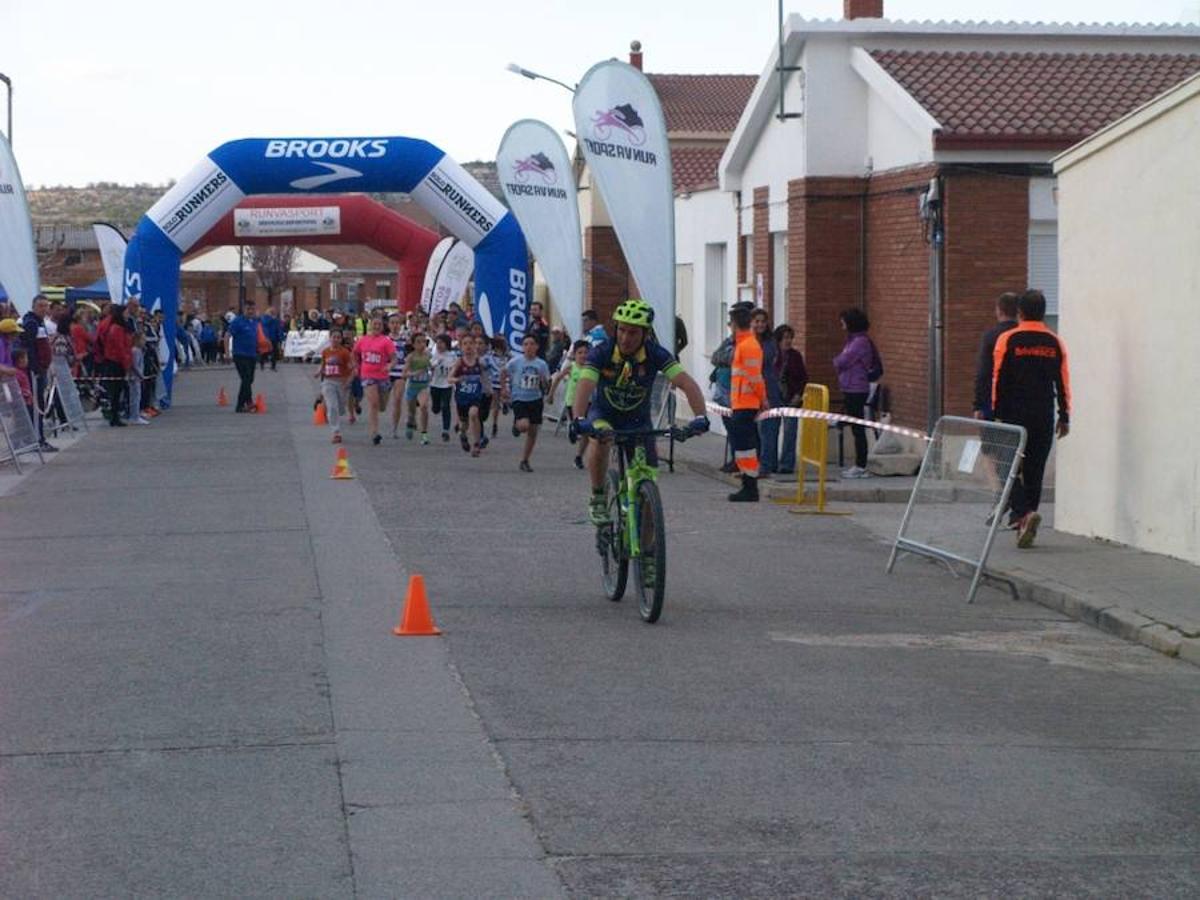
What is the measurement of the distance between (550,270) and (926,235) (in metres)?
9.35

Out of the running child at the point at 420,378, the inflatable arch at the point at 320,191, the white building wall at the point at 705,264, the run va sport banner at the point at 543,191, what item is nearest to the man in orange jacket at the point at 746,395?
the running child at the point at 420,378

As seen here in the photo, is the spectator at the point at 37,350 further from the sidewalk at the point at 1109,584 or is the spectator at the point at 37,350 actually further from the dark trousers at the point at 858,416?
the sidewalk at the point at 1109,584

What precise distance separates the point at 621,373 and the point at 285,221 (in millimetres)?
32300

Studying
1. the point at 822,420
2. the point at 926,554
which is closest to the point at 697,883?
the point at 926,554

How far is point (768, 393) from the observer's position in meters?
20.1

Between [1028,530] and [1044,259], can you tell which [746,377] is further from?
[1028,530]

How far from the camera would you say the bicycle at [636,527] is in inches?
409

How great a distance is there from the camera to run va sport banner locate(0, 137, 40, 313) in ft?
96.7

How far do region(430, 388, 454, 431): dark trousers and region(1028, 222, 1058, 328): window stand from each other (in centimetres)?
813

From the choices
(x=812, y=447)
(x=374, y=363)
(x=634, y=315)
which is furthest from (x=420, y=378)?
(x=634, y=315)

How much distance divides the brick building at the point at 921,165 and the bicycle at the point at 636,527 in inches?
394

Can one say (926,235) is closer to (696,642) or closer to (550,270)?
(550,270)

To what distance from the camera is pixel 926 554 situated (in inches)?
504

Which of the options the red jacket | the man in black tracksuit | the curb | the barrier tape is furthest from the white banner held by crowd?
the curb
